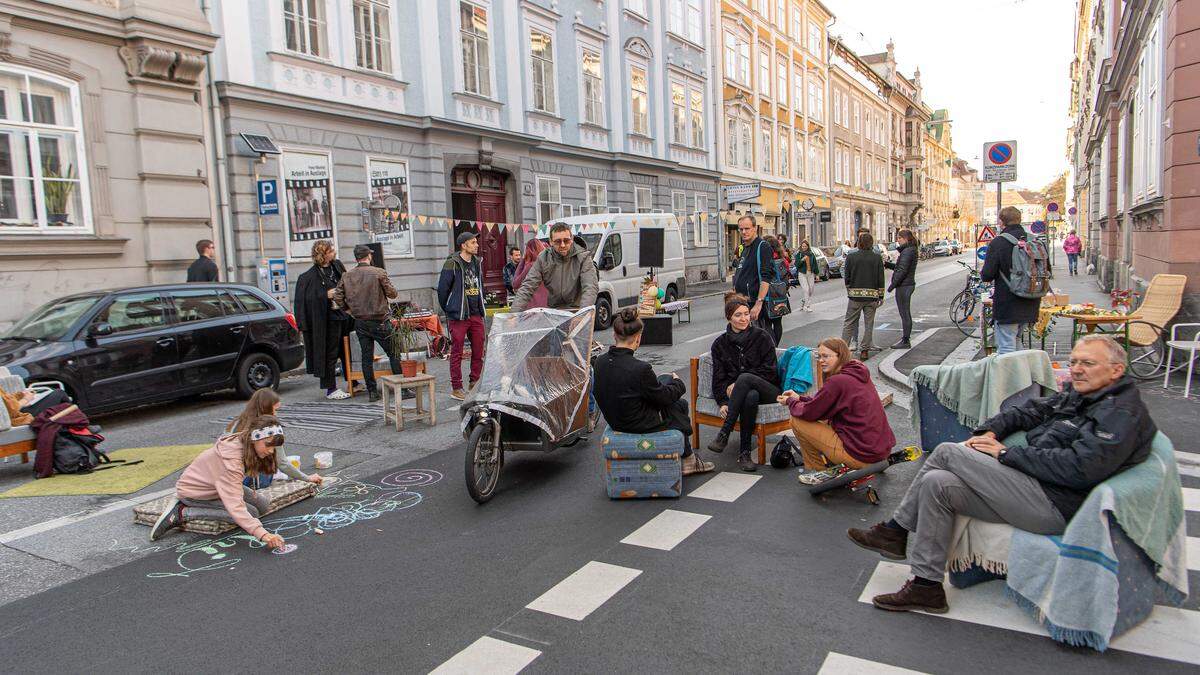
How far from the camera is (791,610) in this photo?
3695 mm

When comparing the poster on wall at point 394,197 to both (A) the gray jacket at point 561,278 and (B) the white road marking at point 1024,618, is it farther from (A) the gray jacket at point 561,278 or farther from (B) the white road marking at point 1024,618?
(B) the white road marking at point 1024,618

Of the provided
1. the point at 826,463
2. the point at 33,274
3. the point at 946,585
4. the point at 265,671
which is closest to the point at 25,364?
the point at 33,274

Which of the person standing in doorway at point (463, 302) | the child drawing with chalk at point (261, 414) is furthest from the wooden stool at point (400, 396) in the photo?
the child drawing with chalk at point (261, 414)

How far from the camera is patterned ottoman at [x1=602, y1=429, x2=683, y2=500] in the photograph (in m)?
5.30

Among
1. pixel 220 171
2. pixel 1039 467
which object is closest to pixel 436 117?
pixel 220 171

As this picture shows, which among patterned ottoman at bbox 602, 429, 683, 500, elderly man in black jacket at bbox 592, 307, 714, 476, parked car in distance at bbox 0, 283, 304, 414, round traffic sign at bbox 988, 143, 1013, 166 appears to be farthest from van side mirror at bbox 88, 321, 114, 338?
round traffic sign at bbox 988, 143, 1013, 166

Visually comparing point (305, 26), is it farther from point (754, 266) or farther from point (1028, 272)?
point (1028, 272)

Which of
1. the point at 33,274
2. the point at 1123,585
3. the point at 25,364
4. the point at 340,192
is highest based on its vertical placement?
→ the point at 340,192

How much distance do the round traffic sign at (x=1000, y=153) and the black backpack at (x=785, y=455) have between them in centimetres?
759

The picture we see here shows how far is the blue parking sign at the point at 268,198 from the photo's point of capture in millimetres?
13609

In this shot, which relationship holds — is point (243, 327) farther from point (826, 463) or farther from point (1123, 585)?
point (1123, 585)

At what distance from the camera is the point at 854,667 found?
10.5ft

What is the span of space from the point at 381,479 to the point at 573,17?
20737 mm

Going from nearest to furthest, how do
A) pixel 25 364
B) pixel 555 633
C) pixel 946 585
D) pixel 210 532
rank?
pixel 555 633, pixel 946 585, pixel 210 532, pixel 25 364
